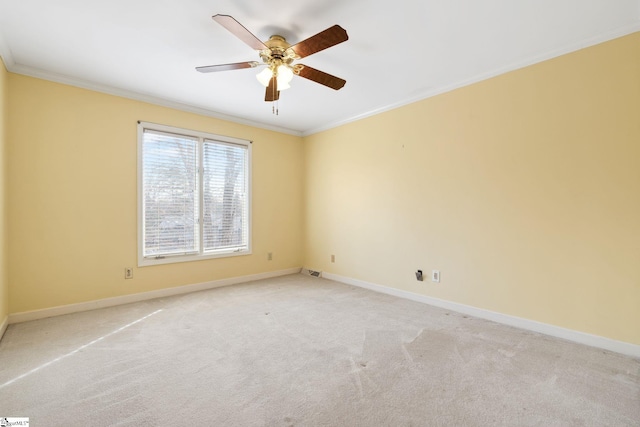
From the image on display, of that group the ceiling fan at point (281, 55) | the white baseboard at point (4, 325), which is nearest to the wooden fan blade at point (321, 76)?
the ceiling fan at point (281, 55)

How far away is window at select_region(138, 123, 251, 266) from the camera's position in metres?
3.66

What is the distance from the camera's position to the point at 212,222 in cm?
424

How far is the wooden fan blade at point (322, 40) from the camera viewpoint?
1.84 m

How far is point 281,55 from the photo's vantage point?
7.75ft

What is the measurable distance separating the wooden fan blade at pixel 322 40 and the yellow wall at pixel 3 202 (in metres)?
2.79

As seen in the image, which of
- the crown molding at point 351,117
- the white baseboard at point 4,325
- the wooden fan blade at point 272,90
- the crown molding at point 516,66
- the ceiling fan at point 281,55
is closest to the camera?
the ceiling fan at point 281,55

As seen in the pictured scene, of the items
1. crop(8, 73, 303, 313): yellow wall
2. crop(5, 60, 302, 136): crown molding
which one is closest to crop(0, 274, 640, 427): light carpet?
crop(8, 73, 303, 313): yellow wall

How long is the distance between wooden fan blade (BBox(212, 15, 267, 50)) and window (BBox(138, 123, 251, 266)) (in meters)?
2.27

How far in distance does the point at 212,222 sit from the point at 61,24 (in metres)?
2.61

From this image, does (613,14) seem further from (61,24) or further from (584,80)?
(61,24)

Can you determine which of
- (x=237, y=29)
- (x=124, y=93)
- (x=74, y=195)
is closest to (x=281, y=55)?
(x=237, y=29)

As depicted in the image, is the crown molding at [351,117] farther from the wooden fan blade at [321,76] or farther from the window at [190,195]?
the wooden fan blade at [321,76]

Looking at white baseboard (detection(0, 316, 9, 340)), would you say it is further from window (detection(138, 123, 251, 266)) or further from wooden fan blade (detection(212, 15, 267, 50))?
wooden fan blade (detection(212, 15, 267, 50))

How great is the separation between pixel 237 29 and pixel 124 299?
328 centimetres
